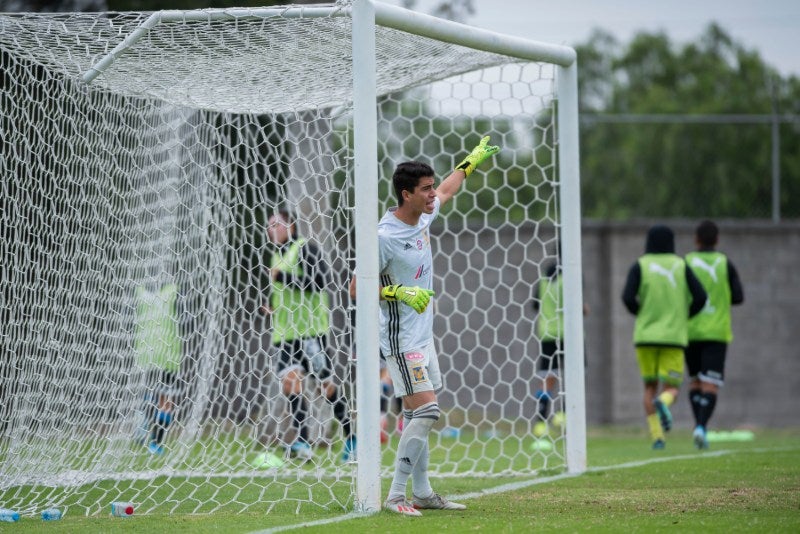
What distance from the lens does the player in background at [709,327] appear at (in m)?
10.8

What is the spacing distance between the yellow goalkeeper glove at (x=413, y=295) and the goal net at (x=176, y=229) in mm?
359

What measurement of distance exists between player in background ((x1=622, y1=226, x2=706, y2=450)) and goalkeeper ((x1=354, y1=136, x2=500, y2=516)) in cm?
468

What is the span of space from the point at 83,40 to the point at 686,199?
37.9 feet

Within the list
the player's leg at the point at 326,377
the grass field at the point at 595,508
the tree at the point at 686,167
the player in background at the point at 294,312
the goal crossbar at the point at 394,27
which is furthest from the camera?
the tree at the point at 686,167

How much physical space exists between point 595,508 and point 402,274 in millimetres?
1746

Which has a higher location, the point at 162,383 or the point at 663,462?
the point at 162,383

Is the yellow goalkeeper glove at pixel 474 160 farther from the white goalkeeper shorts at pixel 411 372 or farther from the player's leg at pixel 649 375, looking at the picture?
the player's leg at pixel 649 375

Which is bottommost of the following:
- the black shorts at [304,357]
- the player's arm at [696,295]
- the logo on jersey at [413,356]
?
the black shorts at [304,357]

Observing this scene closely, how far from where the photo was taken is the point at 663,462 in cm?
904

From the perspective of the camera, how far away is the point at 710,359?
10938mm

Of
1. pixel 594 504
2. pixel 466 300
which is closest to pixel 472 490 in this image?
pixel 594 504

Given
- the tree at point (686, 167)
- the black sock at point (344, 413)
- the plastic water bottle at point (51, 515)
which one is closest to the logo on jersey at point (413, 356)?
the black sock at point (344, 413)

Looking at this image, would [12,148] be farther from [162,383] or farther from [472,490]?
[472,490]

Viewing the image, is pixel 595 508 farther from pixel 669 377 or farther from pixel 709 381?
pixel 709 381
